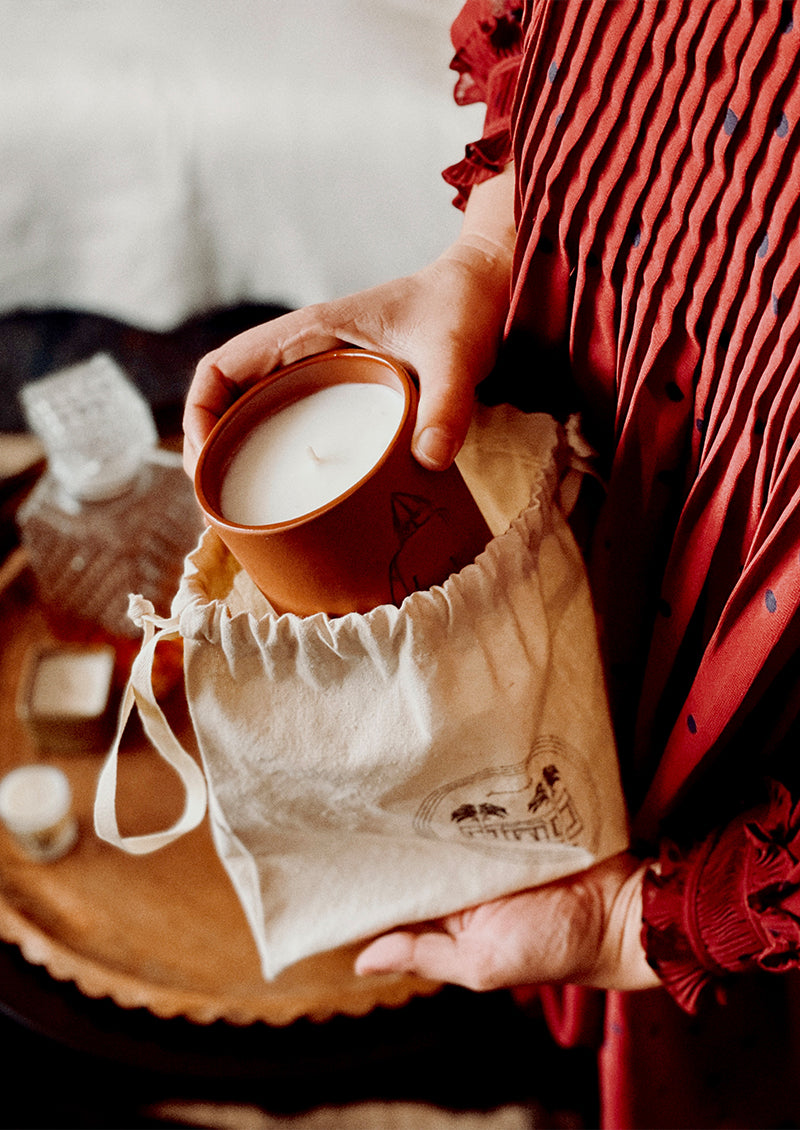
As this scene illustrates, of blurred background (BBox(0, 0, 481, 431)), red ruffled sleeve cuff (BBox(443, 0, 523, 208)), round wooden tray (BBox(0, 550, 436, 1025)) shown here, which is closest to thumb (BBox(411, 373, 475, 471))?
red ruffled sleeve cuff (BBox(443, 0, 523, 208))

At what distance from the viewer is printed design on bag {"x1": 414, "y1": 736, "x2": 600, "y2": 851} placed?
1.30 ft

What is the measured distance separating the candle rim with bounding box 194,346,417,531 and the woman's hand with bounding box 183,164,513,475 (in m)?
0.01

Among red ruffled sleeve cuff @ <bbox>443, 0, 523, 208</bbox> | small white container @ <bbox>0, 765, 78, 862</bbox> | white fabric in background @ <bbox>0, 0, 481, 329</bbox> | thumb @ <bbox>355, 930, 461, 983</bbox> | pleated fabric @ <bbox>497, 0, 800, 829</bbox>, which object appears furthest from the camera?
white fabric in background @ <bbox>0, 0, 481, 329</bbox>

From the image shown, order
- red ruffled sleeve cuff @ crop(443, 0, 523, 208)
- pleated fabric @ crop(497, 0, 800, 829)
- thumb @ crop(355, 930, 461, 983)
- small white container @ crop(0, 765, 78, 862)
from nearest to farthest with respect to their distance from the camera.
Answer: pleated fabric @ crop(497, 0, 800, 829), red ruffled sleeve cuff @ crop(443, 0, 523, 208), thumb @ crop(355, 930, 461, 983), small white container @ crop(0, 765, 78, 862)

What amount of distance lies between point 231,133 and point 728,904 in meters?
0.81

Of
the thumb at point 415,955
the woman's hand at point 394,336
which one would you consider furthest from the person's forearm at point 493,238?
the thumb at point 415,955

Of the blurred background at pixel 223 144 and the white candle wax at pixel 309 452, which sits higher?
the white candle wax at pixel 309 452

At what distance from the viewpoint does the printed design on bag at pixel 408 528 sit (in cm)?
31

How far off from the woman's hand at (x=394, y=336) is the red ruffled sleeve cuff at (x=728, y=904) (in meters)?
0.24

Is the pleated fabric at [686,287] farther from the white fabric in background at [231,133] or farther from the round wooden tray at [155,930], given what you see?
the white fabric in background at [231,133]

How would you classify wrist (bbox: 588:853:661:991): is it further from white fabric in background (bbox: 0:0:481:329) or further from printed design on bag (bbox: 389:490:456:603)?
white fabric in background (bbox: 0:0:481:329)

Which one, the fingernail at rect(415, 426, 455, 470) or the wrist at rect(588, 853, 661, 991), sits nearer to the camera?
the fingernail at rect(415, 426, 455, 470)

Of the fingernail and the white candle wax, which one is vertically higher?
the fingernail

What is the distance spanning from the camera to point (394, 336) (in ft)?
1.23
